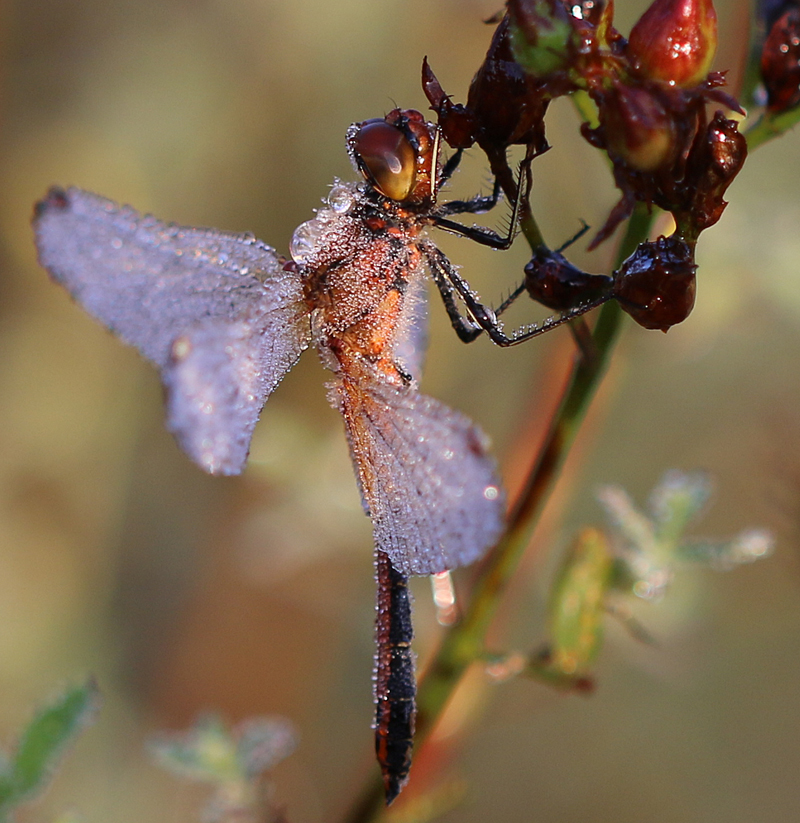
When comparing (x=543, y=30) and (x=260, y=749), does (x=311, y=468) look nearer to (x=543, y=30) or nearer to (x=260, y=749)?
(x=260, y=749)

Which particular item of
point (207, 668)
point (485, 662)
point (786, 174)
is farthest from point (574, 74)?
point (207, 668)

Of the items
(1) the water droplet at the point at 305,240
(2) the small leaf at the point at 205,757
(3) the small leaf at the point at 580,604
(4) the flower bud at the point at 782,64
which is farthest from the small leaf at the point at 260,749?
(4) the flower bud at the point at 782,64

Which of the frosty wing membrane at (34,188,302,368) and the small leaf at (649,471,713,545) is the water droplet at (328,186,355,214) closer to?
the frosty wing membrane at (34,188,302,368)

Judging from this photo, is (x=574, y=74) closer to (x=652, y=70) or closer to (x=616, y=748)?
(x=652, y=70)

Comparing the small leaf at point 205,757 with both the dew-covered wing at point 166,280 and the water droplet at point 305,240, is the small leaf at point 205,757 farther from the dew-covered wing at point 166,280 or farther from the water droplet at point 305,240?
the water droplet at point 305,240

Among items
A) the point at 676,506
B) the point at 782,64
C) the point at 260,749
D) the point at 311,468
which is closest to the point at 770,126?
the point at 782,64
